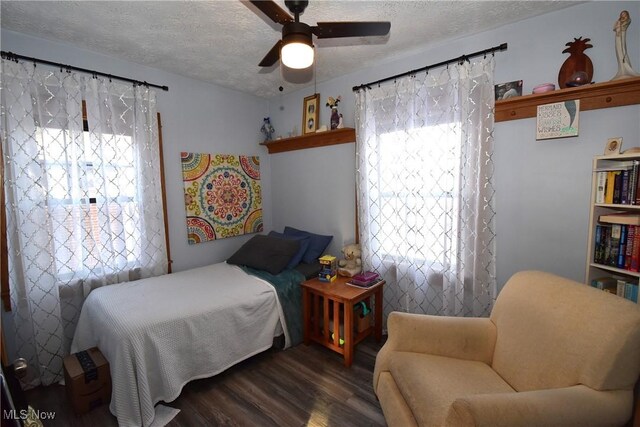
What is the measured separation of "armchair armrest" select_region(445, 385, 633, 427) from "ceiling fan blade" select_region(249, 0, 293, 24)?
1.72 metres

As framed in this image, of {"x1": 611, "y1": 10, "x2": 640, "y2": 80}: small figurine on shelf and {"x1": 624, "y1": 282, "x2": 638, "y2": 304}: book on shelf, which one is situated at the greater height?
{"x1": 611, "y1": 10, "x2": 640, "y2": 80}: small figurine on shelf

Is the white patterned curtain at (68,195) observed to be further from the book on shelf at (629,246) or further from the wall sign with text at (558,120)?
the book on shelf at (629,246)

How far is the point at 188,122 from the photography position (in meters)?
2.84

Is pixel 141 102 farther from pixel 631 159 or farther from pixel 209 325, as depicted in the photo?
pixel 631 159

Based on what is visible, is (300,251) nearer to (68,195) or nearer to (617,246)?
(68,195)

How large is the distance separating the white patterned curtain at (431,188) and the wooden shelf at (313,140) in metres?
0.22

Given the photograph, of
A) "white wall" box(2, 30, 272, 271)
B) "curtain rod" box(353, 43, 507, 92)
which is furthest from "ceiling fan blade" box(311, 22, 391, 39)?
"white wall" box(2, 30, 272, 271)

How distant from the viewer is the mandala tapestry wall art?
9.46 ft

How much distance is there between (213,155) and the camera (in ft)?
9.93

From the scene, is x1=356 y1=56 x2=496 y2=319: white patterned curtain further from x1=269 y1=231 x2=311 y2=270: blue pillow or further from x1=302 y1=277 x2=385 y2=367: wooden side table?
x1=269 y1=231 x2=311 y2=270: blue pillow

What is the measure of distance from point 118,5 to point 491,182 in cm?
262

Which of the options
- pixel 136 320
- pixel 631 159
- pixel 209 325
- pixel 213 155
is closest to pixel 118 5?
pixel 213 155

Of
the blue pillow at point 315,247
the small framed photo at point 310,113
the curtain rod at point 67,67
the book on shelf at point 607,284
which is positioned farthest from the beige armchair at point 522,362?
the curtain rod at point 67,67

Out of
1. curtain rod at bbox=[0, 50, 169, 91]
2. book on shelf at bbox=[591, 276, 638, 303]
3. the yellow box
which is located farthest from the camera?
the yellow box
